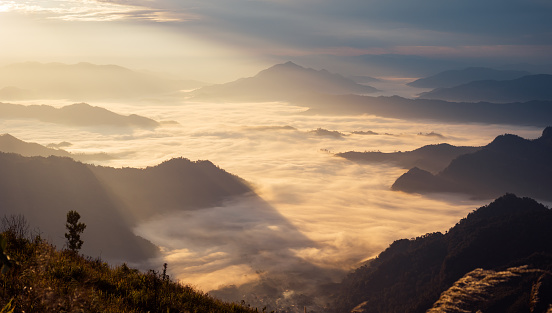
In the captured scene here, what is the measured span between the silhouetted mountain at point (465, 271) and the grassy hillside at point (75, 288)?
228ft

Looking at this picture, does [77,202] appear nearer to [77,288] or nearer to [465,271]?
[465,271]

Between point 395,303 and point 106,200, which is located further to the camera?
point 106,200

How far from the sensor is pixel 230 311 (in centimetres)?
1888

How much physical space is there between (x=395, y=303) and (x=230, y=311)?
88715 mm

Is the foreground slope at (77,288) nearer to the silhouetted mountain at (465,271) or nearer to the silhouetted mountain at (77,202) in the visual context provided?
the silhouetted mountain at (465,271)

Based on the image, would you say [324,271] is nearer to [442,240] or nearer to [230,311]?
[442,240]

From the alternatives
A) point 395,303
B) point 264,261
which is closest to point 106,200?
point 264,261

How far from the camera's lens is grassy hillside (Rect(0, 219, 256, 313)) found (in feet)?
41.5

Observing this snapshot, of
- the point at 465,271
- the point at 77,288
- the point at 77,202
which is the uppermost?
the point at 77,288

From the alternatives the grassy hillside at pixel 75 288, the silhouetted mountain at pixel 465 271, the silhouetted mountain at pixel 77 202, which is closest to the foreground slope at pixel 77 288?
the grassy hillside at pixel 75 288

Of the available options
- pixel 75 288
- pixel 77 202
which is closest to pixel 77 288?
pixel 75 288

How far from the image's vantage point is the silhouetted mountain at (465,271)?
78.4 metres

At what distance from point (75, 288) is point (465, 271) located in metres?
98.1

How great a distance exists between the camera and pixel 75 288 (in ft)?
48.6
